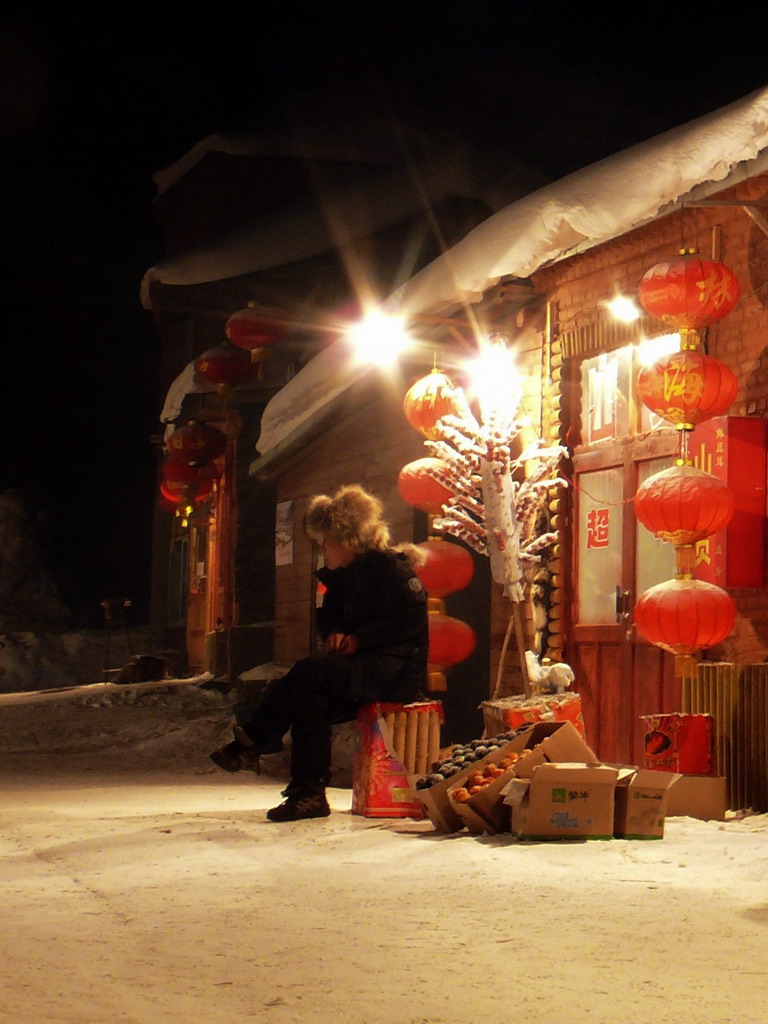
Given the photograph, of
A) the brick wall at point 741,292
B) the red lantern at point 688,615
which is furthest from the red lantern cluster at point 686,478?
the brick wall at point 741,292

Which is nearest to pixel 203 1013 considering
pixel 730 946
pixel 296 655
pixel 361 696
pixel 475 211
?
pixel 730 946

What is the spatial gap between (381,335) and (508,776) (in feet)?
18.4

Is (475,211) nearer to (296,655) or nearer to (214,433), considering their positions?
(214,433)

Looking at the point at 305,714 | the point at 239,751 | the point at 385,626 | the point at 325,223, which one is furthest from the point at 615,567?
the point at 325,223

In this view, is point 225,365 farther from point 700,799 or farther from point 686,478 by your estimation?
point 700,799

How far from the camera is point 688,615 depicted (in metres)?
7.95

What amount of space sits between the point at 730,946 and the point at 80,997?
1975mm

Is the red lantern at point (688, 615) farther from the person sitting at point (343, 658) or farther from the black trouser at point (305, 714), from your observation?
the black trouser at point (305, 714)

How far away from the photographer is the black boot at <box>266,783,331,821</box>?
7.50 metres

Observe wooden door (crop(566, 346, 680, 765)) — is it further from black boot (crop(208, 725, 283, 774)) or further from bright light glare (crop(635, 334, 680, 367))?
black boot (crop(208, 725, 283, 774))

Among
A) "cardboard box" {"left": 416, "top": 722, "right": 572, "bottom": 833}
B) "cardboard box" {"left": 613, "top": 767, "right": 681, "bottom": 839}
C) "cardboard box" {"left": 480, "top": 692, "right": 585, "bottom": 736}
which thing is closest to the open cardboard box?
"cardboard box" {"left": 416, "top": 722, "right": 572, "bottom": 833}

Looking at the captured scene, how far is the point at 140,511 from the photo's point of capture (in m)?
35.6

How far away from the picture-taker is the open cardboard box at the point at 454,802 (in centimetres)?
679

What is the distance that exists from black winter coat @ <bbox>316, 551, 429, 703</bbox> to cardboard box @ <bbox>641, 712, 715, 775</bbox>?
4.65 ft
